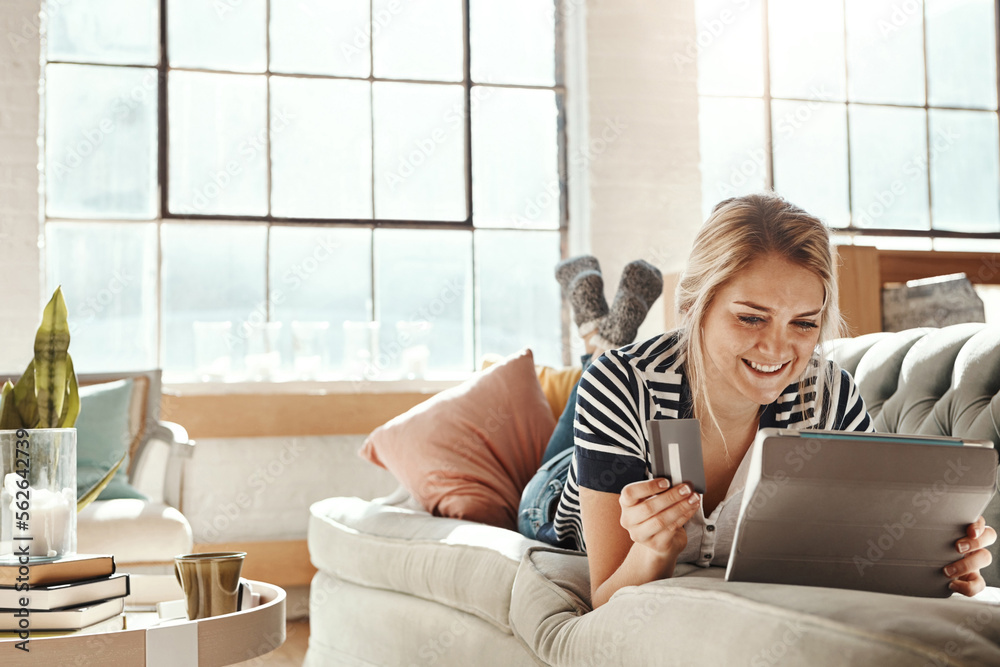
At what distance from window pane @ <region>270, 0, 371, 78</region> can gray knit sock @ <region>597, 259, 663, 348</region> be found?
7.01 feet

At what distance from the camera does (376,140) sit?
156 inches

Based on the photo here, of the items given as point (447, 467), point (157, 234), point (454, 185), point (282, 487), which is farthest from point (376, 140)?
point (447, 467)

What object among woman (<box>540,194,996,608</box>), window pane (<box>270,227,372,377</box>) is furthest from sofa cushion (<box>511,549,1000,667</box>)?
window pane (<box>270,227,372,377</box>)

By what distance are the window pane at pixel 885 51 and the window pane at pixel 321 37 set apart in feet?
7.86

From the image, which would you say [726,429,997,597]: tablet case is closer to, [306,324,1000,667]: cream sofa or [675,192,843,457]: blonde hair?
[306,324,1000,667]: cream sofa

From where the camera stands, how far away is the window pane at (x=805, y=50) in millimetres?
4449

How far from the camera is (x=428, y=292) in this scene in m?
3.97

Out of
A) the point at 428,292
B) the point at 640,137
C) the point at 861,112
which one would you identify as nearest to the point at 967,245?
the point at 861,112

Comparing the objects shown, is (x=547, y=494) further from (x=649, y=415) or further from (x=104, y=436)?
(x=104, y=436)

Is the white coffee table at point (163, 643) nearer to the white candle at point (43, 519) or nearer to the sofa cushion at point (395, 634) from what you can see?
the white candle at point (43, 519)

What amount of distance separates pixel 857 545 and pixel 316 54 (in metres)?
3.41

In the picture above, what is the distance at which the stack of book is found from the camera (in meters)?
1.31

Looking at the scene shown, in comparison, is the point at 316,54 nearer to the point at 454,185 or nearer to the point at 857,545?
the point at 454,185

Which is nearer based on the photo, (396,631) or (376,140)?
(396,631)
